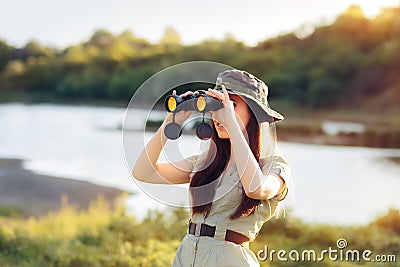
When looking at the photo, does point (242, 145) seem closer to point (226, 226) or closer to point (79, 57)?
point (226, 226)

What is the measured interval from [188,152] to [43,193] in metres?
9.18

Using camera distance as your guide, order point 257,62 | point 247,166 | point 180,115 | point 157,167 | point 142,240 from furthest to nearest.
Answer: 1. point 257,62
2. point 142,240
3. point 157,167
4. point 180,115
5. point 247,166

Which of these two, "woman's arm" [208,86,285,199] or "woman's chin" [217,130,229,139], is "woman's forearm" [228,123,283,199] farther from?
"woman's chin" [217,130,229,139]

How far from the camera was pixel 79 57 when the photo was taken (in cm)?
2772

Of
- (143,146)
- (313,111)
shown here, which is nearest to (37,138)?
(313,111)

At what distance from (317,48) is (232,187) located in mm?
19967

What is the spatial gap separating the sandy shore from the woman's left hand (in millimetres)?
7727

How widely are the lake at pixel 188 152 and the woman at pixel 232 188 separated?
116 mm

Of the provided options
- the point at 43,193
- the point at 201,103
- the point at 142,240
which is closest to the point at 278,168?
the point at 201,103

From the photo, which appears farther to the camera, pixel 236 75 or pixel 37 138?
pixel 37 138

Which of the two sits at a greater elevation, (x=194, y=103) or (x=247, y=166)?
(x=194, y=103)

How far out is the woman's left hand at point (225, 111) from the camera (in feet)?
4.78

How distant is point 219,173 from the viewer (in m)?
1.62

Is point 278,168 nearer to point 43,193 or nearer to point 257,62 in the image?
point 43,193
